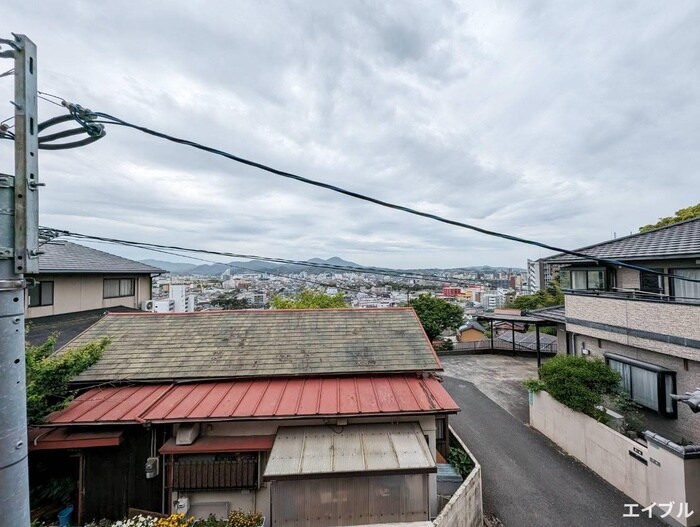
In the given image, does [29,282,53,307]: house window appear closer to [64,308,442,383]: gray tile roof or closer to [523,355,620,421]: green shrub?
[64,308,442,383]: gray tile roof

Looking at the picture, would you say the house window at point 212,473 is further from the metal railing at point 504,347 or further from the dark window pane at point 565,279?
the metal railing at point 504,347

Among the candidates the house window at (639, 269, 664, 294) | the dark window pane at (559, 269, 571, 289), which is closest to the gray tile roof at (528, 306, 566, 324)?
the dark window pane at (559, 269, 571, 289)

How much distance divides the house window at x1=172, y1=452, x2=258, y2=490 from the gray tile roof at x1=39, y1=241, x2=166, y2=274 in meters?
12.4

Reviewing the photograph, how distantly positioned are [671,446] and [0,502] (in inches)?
377

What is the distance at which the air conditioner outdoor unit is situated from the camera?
5.71 metres

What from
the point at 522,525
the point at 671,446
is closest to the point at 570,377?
the point at 671,446

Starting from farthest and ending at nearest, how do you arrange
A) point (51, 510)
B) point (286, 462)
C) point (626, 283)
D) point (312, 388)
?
point (626, 283), point (312, 388), point (51, 510), point (286, 462)

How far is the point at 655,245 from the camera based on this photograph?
30.6 feet

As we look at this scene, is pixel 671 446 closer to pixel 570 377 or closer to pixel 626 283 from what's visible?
pixel 570 377

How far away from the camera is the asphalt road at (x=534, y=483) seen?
632 cm

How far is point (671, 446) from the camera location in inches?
230

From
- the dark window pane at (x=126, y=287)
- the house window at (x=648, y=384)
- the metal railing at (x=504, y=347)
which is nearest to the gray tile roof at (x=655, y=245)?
the house window at (x=648, y=384)

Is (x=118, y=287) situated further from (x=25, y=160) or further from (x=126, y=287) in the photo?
(x=25, y=160)

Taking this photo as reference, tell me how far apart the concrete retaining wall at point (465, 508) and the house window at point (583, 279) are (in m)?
8.84
